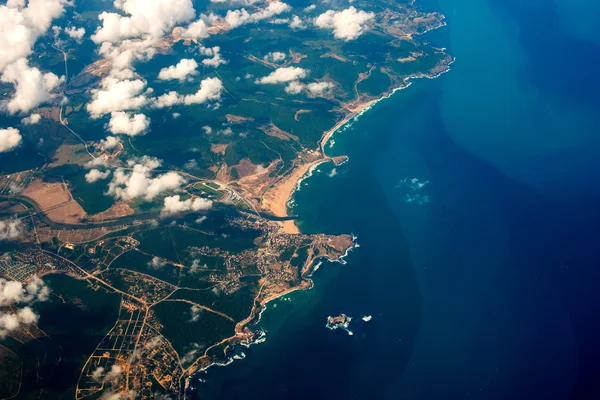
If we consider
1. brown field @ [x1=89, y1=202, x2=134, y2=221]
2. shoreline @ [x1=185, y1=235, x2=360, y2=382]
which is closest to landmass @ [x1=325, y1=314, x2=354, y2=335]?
shoreline @ [x1=185, y1=235, x2=360, y2=382]

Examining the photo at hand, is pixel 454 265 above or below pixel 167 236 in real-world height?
above

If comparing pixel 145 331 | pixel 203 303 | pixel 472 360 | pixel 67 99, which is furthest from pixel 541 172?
pixel 67 99

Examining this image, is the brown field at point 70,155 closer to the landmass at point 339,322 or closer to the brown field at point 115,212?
the brown field at point 115,212

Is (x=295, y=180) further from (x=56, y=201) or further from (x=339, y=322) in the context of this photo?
(x=56, y=201)

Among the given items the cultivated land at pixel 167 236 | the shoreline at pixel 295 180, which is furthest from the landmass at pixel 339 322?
the shoreline at pixel 295 180

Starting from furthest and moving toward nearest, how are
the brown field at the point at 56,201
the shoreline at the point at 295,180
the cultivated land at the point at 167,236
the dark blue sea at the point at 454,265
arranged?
the shoreline at the point at 295,180
the brown field at the point at 56,201
the cultivated land at the point at 167,236
the dark blue sea at the point at 454,265

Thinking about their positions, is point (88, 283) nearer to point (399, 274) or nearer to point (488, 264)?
point (399, 274)

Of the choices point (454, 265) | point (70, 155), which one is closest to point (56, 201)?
point (70, 155)
